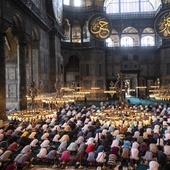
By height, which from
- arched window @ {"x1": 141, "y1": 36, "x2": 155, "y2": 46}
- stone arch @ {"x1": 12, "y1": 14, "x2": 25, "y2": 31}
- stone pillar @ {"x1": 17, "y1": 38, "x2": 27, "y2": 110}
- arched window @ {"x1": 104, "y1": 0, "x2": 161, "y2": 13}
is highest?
arched window @ {"x1": 104, "y1": 0, "x2": 161, "y2": 13}

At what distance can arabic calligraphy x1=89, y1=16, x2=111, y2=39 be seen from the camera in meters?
18.8

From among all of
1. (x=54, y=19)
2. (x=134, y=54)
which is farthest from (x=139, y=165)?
(x=134, y=54)

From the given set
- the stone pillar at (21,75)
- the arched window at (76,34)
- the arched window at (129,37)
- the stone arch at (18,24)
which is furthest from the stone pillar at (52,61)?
the arched window at (129,37)

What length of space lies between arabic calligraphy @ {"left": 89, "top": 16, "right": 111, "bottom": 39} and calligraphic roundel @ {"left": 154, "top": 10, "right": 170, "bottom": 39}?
3.59m

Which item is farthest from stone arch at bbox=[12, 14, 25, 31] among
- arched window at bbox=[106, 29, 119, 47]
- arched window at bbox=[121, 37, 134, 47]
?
arched window at bbox=[121, 37, 134, 47]

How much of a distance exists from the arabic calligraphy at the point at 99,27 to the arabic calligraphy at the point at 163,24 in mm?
3660

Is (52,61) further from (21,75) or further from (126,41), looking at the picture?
(126,41)

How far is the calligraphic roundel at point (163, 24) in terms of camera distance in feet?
60.8

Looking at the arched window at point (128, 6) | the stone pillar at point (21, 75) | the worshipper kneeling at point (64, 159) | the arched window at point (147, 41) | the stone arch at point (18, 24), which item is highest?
the arched window at point (128, 6)

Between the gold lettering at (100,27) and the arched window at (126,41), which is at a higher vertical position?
the arched window at (126,41)

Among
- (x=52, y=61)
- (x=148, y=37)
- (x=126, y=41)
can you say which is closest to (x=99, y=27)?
(x=52, y=61)

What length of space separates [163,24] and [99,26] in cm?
469

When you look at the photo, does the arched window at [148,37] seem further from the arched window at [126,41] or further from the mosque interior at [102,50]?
the arched window at [126,41]

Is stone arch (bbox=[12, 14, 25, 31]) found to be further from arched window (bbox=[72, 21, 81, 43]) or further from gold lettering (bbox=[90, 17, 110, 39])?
arched window (bbox=[72, 21, 81, 43])
